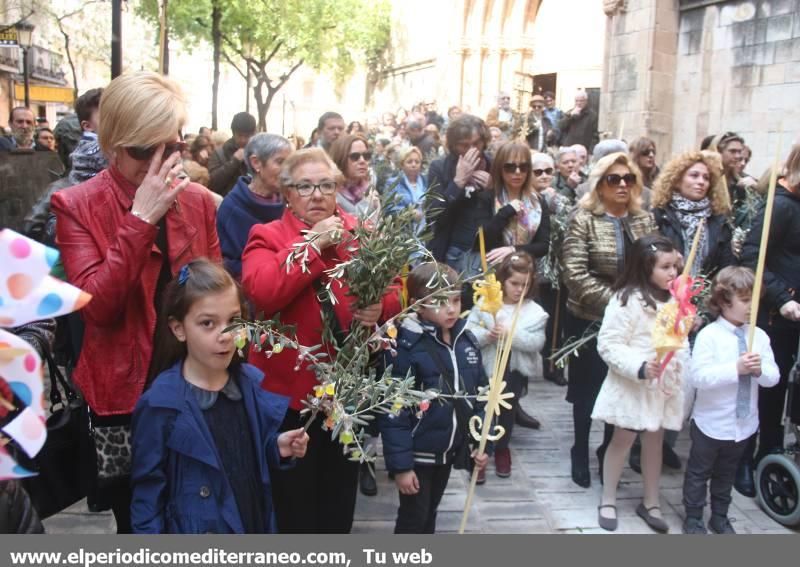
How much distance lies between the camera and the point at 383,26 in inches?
1403

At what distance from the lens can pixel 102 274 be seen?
7.57 feet

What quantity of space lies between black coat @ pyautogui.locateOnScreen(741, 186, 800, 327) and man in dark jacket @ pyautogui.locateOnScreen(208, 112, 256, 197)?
13.6 ft

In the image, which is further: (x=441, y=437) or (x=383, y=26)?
(x=383, y=26)

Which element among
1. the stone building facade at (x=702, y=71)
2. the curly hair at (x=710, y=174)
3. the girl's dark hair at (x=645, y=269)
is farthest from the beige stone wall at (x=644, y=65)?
the girl's dark hair at (x=645, y=269)

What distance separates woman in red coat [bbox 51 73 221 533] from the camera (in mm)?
2328

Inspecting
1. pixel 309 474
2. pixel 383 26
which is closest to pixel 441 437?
pixel 309 474

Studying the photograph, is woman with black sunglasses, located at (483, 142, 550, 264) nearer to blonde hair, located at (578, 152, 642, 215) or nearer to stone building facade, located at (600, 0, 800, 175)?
blonde hair, located at (578, 152, 642, 215)

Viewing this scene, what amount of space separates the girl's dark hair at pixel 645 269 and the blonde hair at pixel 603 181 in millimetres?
603

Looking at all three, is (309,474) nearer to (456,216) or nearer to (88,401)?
(88,401)

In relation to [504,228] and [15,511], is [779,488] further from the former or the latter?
[15,511]

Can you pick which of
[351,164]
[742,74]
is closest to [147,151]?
[351,164]

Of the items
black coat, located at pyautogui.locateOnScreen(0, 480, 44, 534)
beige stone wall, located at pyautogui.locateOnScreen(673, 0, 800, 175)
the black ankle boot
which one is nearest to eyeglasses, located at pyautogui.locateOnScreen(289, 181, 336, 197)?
black coat, located at pyautogui.locateOnScreen(0, 480, 44, 534)

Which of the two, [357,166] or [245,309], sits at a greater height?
[357,166]

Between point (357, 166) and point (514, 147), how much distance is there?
3.65 ft
